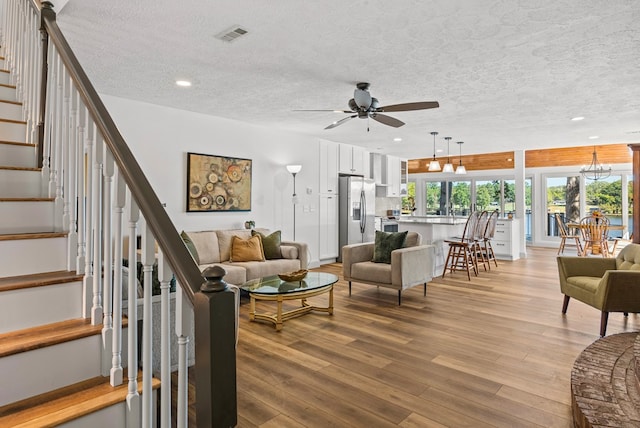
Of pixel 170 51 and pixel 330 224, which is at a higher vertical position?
pixel 170 51

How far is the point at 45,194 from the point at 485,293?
5191mm

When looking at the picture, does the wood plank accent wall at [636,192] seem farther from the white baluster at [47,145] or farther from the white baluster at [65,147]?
the white baluster at [47,145]

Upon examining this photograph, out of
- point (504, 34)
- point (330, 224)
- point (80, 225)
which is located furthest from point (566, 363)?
point (330, 224)

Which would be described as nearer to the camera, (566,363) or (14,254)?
(14,254)

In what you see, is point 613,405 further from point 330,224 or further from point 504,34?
point 330,224

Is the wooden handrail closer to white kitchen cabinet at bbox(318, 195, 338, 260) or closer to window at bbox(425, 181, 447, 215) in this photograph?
white kitchen cabinet at bbox(318, 195, 338, 260)

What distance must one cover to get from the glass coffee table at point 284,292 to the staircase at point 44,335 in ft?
7.08

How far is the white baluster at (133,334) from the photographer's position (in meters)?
1.24

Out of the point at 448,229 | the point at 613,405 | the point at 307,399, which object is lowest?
the point at 307,399

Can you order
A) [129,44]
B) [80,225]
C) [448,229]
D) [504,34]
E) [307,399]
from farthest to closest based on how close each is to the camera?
1. [448,229]
2. [129,44]
3. [504,34]
4. [307,399]
5. [80,225]

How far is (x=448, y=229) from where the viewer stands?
7023mm

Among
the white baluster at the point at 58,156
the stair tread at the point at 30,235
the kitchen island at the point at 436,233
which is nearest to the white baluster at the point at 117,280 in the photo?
the stair tread at the point at 30,235

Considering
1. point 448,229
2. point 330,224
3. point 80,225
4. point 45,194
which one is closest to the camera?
point 80,225

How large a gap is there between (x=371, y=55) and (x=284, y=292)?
2364 mm
